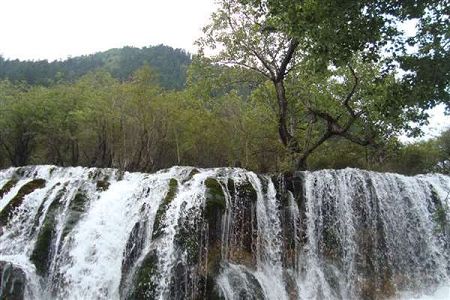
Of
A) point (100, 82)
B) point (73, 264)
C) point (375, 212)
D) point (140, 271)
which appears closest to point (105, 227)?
point (73, 264)

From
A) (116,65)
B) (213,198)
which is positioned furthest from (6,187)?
(116,65)

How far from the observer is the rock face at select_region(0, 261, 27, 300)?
413 inches

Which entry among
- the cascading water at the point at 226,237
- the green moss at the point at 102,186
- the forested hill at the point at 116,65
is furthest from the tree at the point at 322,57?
the forested hill at the point at 116,65

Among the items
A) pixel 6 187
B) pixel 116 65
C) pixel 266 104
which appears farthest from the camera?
pixel 116 65

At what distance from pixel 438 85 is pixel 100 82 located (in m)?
27.7

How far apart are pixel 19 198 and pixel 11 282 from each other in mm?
3553

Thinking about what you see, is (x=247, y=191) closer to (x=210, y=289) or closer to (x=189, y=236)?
(x=189, y=236)

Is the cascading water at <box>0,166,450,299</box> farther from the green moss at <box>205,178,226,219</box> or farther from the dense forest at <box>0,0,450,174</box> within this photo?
the dense forest at <box>0,0,450,174</box>

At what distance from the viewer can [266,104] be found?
26.1 meters

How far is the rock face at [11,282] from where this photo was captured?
10484mm

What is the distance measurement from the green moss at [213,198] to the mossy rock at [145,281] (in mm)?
1938

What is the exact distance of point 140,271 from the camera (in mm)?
10914

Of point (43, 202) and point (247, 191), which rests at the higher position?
point (247, 191)

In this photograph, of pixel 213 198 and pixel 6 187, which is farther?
pixel 6 187
